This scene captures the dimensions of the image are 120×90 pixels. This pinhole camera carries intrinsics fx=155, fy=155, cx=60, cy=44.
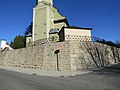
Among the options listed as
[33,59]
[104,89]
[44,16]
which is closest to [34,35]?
[44,16]

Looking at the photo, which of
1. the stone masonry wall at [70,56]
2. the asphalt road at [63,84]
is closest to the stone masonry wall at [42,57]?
the stone masonry wall at [70,56]

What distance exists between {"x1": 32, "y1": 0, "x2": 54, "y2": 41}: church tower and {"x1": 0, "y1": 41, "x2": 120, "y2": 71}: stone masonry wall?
8802mm

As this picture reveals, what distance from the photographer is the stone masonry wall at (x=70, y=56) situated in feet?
64.6

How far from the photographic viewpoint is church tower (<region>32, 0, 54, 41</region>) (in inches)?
1347

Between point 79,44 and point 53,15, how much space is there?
1975 centimetres

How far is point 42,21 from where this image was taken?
34.8 m

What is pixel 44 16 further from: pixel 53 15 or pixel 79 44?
pixel 79 44

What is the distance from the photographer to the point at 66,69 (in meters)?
19.4

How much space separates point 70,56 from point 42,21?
57.4ft

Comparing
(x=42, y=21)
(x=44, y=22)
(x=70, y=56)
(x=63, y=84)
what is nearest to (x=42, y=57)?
(x=70, y=56)

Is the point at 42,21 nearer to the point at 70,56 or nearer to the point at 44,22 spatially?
the point at 44,22

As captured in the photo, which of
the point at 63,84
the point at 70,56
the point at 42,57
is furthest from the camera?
the point at 42,57

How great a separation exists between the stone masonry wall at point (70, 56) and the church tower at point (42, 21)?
8802 millimetres

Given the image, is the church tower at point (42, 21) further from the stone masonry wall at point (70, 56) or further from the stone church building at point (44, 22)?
the stone masonry wall at point (70, 56)
